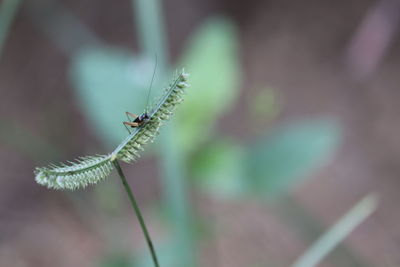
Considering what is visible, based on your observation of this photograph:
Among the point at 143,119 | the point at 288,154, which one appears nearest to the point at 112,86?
the point at 288,154

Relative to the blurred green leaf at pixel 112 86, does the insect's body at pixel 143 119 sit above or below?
below

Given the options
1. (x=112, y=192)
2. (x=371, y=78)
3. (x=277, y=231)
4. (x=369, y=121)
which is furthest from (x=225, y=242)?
(x=371, y=78)

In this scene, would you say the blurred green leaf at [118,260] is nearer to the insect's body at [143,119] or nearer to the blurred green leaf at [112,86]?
the blurred green leaf at [112,86]

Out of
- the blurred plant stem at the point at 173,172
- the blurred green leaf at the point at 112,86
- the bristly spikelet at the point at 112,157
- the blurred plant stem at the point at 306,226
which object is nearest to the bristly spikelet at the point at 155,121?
the bristly spikelet at the point at 112,157

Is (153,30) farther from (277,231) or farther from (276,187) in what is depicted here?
(277,231)

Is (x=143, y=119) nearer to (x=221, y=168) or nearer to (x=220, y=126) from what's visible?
Answer: (x=221, y=168)

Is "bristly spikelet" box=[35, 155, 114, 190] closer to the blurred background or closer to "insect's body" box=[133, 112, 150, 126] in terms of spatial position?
"insect's body" box=[133, 112, 150, 126]

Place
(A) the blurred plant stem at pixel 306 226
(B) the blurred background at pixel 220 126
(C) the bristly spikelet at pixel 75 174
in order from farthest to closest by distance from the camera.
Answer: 1. (B) the blurred background at pixel 220 126
2. (A) the blurred plant stem at pixel 306 226
3. (C) the bristly spikelet at pixel 75 174
